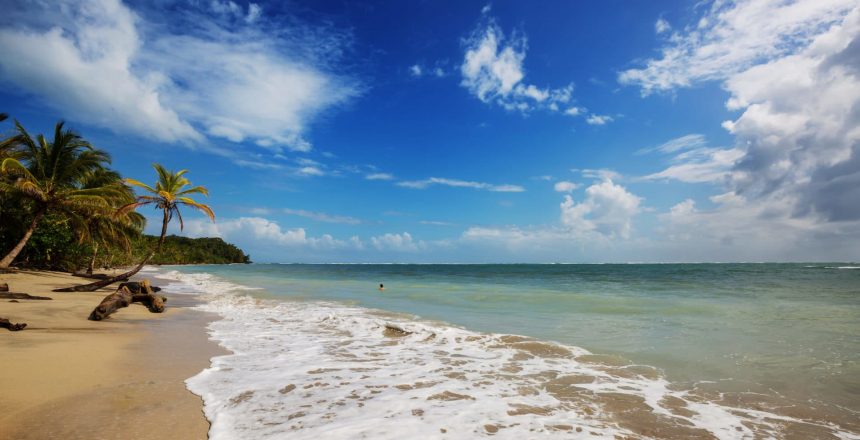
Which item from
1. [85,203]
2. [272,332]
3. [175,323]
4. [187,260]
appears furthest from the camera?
[187,260]

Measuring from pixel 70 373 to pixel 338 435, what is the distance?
4.61m

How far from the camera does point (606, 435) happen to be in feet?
14.3

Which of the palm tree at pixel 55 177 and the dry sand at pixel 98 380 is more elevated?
the palm tree at pixel 55 177

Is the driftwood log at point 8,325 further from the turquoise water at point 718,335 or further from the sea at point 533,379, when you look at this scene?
the turquoise water at point 718,335

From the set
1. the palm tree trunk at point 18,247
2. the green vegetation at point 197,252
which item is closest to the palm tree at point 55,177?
the palm tree trunk at point 18,247

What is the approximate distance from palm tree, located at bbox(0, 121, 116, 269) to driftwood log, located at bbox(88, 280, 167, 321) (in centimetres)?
1156

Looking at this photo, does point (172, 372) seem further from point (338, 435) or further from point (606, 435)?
point (606, 435)

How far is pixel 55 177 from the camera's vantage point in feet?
80.8

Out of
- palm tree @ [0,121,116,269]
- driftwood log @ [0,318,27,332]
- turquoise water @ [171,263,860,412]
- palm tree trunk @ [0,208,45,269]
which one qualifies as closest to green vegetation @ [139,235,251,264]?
palm tree @ [0,121,116,269]

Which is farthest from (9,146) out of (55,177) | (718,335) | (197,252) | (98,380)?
(197,252)

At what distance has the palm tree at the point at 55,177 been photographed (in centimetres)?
2055

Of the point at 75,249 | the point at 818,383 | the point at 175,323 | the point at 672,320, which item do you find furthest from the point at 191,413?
the point at 75,249

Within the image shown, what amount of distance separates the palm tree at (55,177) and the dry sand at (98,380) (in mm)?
14270

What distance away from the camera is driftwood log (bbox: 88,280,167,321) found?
36.0 feet
